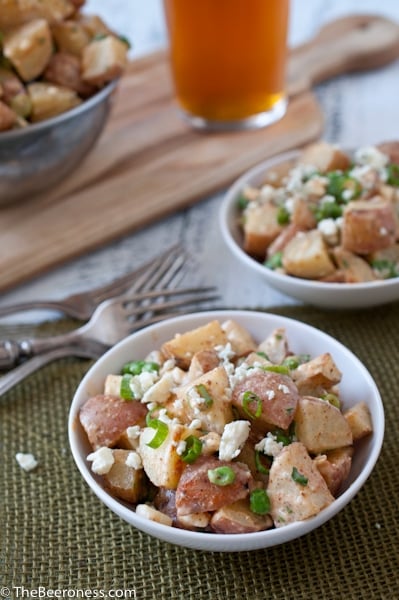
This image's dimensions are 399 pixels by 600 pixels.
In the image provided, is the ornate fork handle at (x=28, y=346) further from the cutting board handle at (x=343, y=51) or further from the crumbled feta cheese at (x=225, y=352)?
the cutting board handle at (x=343, y=51)

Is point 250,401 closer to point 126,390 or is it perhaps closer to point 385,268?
point 126,390

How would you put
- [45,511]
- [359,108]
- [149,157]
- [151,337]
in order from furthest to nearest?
[359,108] < [149,157] < [151,337] < [45,511]

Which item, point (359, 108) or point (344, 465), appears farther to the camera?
point (359, 108)

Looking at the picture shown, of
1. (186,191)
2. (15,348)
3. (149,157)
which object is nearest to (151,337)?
(15,348)

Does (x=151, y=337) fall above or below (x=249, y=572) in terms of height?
above

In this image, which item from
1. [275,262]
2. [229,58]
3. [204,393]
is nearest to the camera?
[204,393]

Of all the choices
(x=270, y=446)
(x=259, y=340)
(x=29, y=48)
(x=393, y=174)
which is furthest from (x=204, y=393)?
(x=29, y=48)

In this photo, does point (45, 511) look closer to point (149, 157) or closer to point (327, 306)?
point (327, 306)
